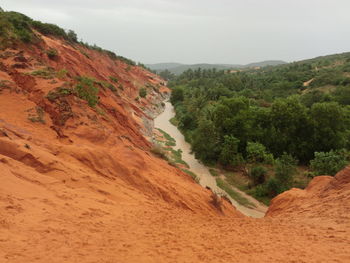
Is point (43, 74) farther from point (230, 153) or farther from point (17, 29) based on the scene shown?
point (230, 153)

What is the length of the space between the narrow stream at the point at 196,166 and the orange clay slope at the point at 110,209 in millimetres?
4719

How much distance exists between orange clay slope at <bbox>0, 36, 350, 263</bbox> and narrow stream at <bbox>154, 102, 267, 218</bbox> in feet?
15.5

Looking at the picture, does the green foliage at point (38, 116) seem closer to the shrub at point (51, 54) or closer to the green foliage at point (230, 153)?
the green foliage at point (230, 153)

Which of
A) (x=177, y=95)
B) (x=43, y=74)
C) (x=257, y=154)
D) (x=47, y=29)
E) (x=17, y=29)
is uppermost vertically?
(x=47, y=29)

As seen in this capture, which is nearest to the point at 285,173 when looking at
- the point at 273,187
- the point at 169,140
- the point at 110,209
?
the point at 273,187

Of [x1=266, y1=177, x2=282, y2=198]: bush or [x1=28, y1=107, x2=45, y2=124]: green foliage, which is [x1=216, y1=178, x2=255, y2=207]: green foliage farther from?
[x1=28, y1=107, x2=45, y2=124]: green foliage

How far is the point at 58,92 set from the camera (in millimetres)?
16281

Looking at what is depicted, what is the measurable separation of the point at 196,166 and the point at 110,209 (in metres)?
21.2

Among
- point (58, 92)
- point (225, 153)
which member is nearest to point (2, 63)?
point (58, 92)

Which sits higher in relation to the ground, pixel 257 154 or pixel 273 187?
pixel 257 154

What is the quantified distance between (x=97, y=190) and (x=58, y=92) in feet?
29.1

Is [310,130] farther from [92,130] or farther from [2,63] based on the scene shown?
[2,63]

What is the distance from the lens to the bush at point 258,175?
2331 cm

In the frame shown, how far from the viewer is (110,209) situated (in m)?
8.62
